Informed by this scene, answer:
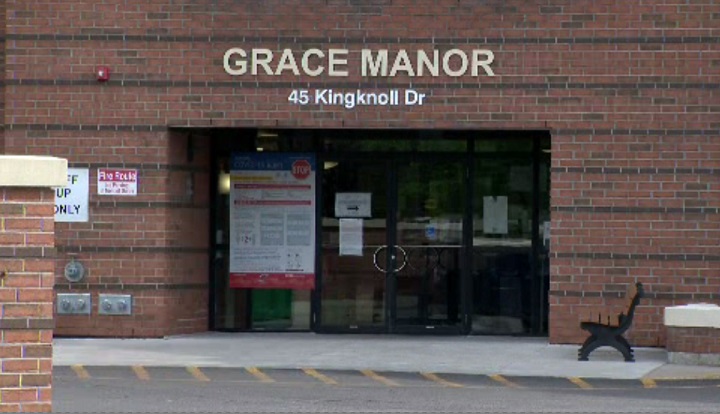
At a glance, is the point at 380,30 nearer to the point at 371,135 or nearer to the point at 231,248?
the point at 371,135

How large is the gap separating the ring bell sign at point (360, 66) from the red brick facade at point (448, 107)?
0.31 ft

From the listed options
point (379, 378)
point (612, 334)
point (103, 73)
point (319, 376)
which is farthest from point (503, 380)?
point (103, 73)

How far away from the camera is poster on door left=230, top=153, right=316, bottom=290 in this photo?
2056 centimetres

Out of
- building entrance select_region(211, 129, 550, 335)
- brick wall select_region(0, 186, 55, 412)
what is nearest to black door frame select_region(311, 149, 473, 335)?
building entrance select_region(211, 129, 550, 335)

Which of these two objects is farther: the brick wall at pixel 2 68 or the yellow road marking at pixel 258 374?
the brick wall at pixel 2 68

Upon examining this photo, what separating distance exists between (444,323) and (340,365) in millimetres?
4027

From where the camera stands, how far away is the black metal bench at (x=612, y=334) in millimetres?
17312

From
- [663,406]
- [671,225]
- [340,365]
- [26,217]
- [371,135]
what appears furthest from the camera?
[371,135]

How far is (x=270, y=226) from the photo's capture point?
2059 centimetres

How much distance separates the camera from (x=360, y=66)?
62.3 feet

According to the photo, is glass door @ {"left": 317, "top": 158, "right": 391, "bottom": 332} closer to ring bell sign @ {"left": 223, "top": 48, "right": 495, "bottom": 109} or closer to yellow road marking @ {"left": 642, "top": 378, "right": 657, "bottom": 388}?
ring bell sign @ {"left": 223, "top": 48, "right": 495, "bottom": 109}

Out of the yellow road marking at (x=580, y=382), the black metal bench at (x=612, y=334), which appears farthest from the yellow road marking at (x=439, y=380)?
the black metal bench at (x=612, y=334)

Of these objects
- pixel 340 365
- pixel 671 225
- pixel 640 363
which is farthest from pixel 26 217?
pixel 671 225

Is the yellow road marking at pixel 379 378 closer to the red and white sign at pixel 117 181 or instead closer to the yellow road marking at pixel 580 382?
the yellow road marking at pixel 580 382
